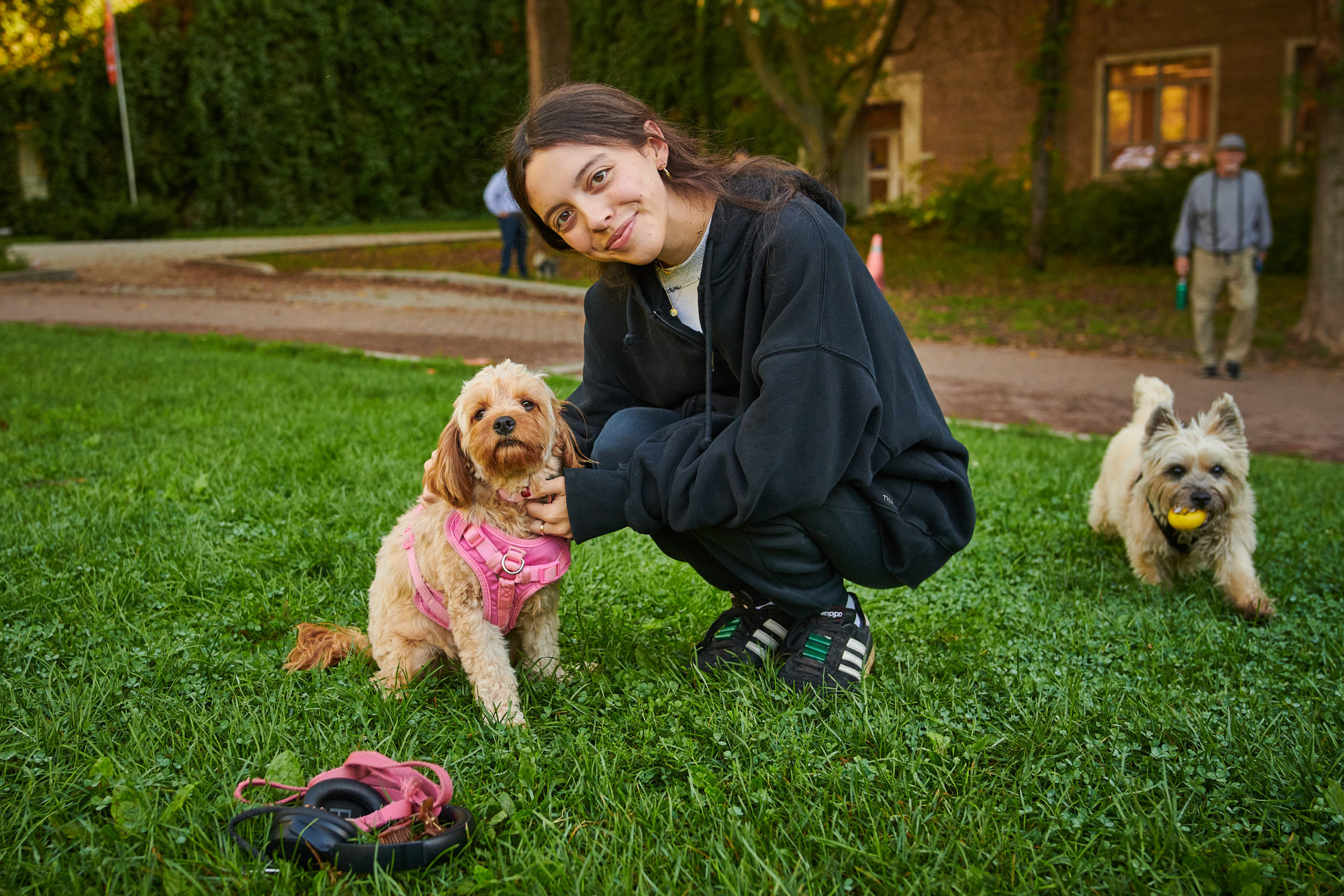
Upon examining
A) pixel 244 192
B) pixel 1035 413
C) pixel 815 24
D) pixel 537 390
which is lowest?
pixel 1035 413

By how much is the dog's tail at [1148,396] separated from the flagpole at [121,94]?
91.2ft

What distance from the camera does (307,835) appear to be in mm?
2018

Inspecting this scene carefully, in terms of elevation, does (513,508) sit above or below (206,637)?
above

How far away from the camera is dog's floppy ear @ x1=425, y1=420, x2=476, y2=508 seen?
281cm

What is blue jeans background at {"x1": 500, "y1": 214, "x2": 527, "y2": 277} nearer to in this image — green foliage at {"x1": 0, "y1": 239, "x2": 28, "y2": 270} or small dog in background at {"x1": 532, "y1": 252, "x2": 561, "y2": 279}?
small dog in background at {"x1": 532, "y1": 252, "x2": 561, "y2": 279}

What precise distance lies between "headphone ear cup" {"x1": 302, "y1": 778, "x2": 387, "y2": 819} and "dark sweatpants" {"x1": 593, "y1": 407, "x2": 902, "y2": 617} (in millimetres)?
1063

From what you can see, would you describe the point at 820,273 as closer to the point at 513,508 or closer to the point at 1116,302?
the point at 513,508

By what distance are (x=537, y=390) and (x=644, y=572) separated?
4.38 feet

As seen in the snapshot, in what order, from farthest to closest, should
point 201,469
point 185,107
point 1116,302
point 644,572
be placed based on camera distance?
point 185,107
point 1116,302
point 201,469
point 644,572

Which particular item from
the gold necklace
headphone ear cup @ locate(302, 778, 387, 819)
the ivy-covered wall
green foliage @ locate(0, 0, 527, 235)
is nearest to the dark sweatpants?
the gold necklace

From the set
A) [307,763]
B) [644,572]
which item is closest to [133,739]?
[307,763]

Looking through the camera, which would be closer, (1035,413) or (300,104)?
(1035,413)

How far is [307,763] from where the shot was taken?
8.08 ft

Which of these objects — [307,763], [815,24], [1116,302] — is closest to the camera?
[307,763]
